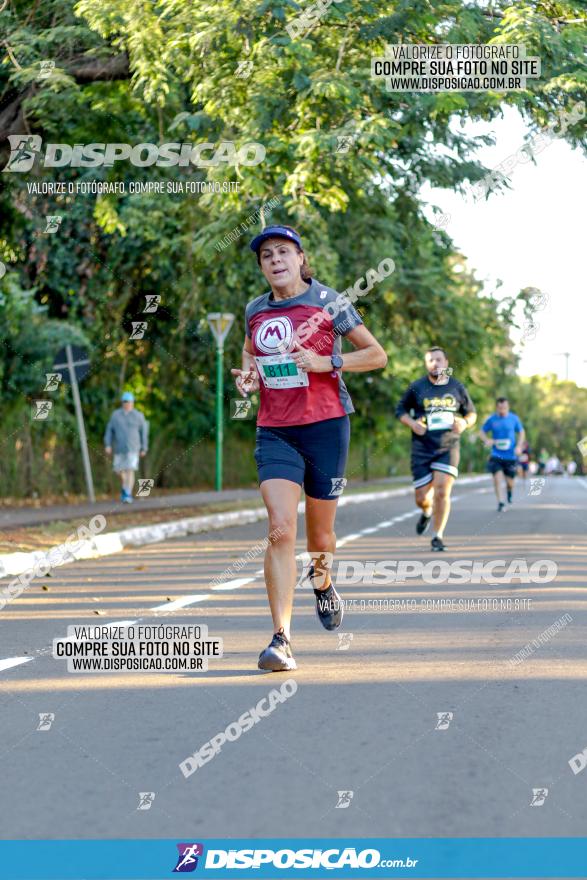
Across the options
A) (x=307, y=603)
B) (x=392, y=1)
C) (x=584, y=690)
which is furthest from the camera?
(x=392, y=1)

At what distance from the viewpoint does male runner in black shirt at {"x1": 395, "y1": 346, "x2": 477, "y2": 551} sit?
46.2 ft

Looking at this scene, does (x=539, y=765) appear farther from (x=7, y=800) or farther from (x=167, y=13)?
(x=167, y=13)

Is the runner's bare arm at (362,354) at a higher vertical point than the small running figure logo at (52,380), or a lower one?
lower

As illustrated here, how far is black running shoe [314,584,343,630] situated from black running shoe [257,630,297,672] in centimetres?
68

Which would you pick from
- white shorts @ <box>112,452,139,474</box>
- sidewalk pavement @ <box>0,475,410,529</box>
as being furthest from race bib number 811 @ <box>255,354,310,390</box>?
white shorts @ <box>112,452,139,474</box>

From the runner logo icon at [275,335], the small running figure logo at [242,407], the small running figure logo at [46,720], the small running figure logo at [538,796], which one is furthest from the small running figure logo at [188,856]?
the small running figure logo at [242,407]

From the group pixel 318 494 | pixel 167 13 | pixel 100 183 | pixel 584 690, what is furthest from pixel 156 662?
pixel 100 183

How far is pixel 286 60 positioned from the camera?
545 inches

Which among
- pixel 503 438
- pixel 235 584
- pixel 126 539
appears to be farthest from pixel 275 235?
pixel 503 438

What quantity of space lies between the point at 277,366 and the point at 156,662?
5.59ft

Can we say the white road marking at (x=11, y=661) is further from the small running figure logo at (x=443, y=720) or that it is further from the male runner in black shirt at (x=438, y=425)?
the male runner in black shirt at (x=438, y=425)

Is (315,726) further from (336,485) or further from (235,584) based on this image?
(235,584)

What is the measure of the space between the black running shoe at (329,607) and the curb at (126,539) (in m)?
5.65

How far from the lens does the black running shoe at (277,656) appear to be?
6.75 m
